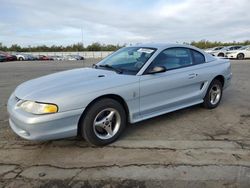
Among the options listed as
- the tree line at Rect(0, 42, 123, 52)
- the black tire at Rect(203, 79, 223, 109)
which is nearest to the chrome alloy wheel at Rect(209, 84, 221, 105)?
the black tire at Rect(203, 79, 223, 109)

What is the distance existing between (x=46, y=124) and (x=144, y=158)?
1.33 m

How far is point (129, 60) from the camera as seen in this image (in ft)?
15.3

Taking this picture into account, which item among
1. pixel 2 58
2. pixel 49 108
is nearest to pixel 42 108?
pixel 49 108

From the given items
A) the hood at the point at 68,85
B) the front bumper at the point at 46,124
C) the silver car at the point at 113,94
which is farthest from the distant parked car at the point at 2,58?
the front bumper at the point at 46,124

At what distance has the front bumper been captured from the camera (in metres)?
3.24

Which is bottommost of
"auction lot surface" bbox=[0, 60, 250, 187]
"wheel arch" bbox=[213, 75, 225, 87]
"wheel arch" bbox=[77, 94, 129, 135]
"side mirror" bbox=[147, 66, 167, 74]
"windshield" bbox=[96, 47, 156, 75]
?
"auction lot surface" bbox=[0, 60, 250, 187]

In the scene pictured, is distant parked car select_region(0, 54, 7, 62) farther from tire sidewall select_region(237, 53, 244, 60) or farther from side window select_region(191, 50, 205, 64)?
side window select_region(191, 50, 205, 64)

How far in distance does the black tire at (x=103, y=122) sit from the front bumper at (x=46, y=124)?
137mm

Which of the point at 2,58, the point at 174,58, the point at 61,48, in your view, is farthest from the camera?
the point at 61,48

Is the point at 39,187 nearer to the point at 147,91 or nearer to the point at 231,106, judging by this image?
the point at 147,91

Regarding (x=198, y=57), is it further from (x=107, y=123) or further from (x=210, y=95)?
(x=107, y=123)

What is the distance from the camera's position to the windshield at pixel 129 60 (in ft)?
14.1

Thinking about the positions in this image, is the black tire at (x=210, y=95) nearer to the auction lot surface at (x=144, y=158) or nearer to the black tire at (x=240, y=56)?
the auction lot surface at (x=144, y=158)

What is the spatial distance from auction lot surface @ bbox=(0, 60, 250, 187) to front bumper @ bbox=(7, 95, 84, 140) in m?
0.32
